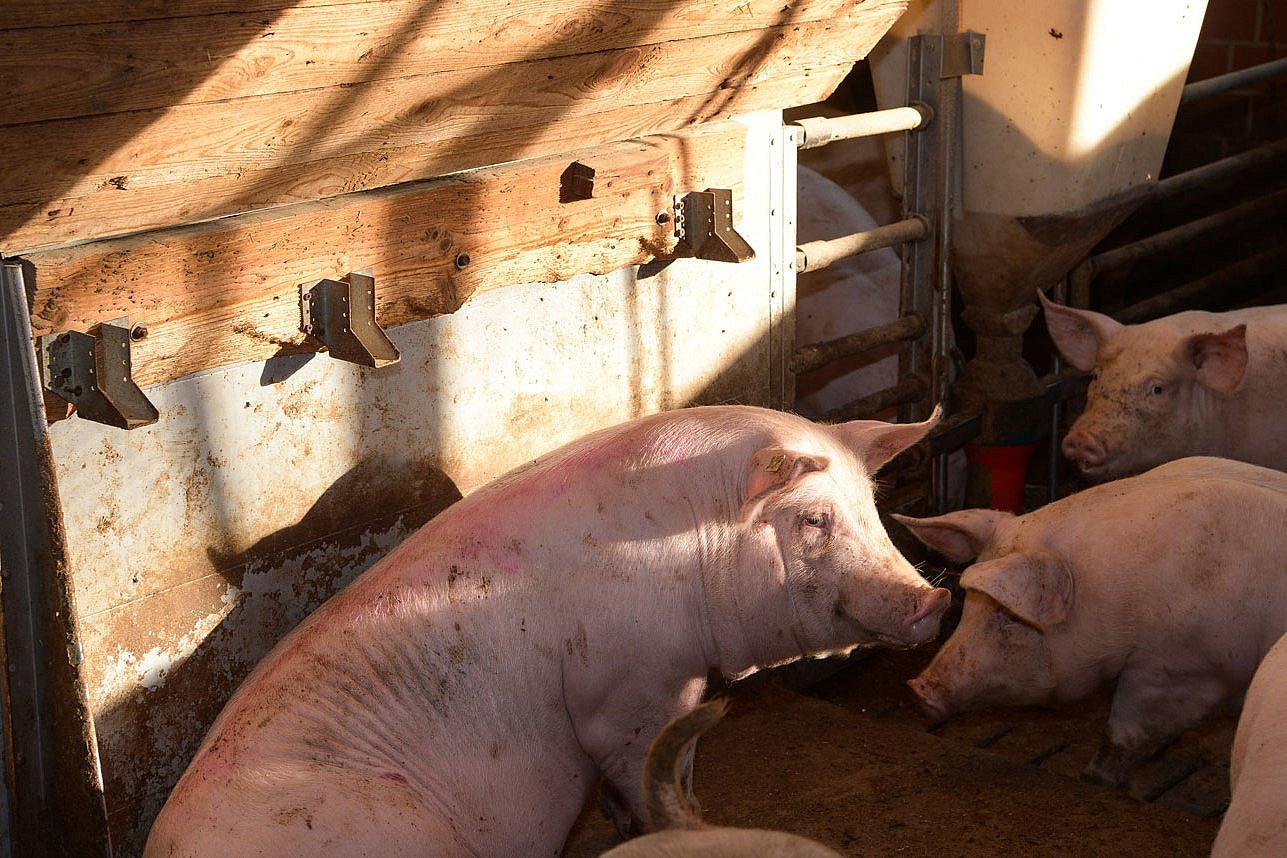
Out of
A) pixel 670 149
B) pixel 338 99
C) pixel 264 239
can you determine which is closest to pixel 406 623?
pixel 264 239

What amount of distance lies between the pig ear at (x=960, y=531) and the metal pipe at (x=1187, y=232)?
2.01 metres

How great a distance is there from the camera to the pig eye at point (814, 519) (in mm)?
2939

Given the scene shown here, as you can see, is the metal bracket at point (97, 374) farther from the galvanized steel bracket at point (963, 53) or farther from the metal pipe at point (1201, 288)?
the metal pipe at point (1201, 288)

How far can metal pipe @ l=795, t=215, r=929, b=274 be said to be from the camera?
164 inches

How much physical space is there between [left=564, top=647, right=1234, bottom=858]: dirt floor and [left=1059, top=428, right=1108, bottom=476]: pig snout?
0.72m

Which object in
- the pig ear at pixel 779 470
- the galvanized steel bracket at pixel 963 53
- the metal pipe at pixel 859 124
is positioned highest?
the galvanized steel bracket at pixel 963 53

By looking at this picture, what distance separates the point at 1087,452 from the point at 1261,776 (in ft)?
7.41

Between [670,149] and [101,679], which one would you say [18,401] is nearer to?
[101,679]

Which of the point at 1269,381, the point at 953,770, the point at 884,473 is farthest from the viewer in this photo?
the point at 884,473

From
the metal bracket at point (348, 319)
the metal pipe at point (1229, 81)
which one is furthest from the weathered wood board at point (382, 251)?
the metal pipe at point (1229, 81)

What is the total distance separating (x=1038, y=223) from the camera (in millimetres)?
4641

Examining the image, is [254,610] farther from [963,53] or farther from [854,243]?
[963,53]

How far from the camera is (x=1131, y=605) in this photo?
3346 mm

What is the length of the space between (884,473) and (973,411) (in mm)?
467
